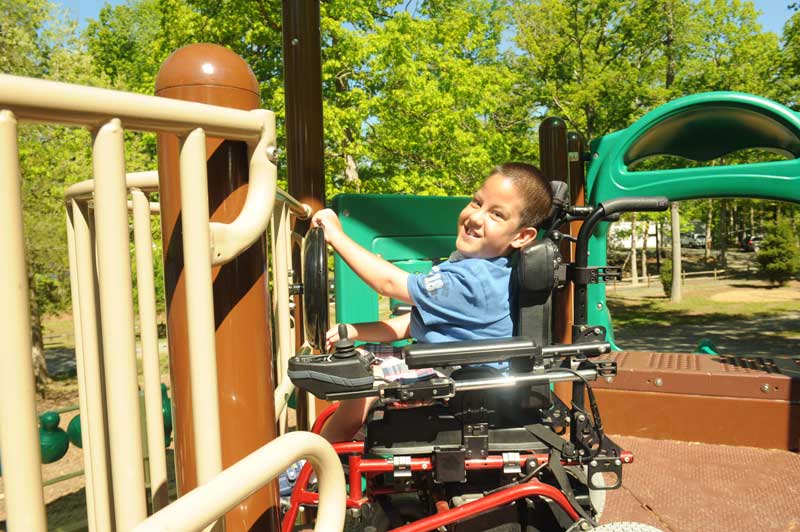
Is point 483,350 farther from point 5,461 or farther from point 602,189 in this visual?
point 602,189

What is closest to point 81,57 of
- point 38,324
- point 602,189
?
point 38,324

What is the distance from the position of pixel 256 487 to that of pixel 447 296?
1.16 m

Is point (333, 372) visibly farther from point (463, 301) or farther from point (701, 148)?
point (701, 148)

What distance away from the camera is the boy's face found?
6.61 feet

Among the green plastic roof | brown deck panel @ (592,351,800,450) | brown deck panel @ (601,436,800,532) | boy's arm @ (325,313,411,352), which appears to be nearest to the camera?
boy's arm @ (325,313,411,352)

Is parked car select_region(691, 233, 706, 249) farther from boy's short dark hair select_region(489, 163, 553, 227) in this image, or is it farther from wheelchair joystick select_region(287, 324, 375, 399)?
wheelchair joystick select_region(287, 324, 375, 399)

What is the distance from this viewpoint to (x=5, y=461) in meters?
0.74

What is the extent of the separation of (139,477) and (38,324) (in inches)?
426

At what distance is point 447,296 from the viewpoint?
6.38 feet

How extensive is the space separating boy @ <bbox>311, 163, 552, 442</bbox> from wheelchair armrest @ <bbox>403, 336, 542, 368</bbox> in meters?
0.33

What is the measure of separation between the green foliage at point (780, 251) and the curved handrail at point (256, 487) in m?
22.7

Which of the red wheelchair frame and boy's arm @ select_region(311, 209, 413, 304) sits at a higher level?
boy's arm @ select_region(311, 209, 413, 304)

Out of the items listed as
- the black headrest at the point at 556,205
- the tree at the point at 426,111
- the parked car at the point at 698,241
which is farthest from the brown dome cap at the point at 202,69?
the parked car at the point at 698,241

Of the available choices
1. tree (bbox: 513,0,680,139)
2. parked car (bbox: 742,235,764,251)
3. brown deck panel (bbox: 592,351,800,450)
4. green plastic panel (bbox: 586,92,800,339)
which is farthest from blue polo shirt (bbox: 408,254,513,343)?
parked car (bbox: 742,235,764,251)
